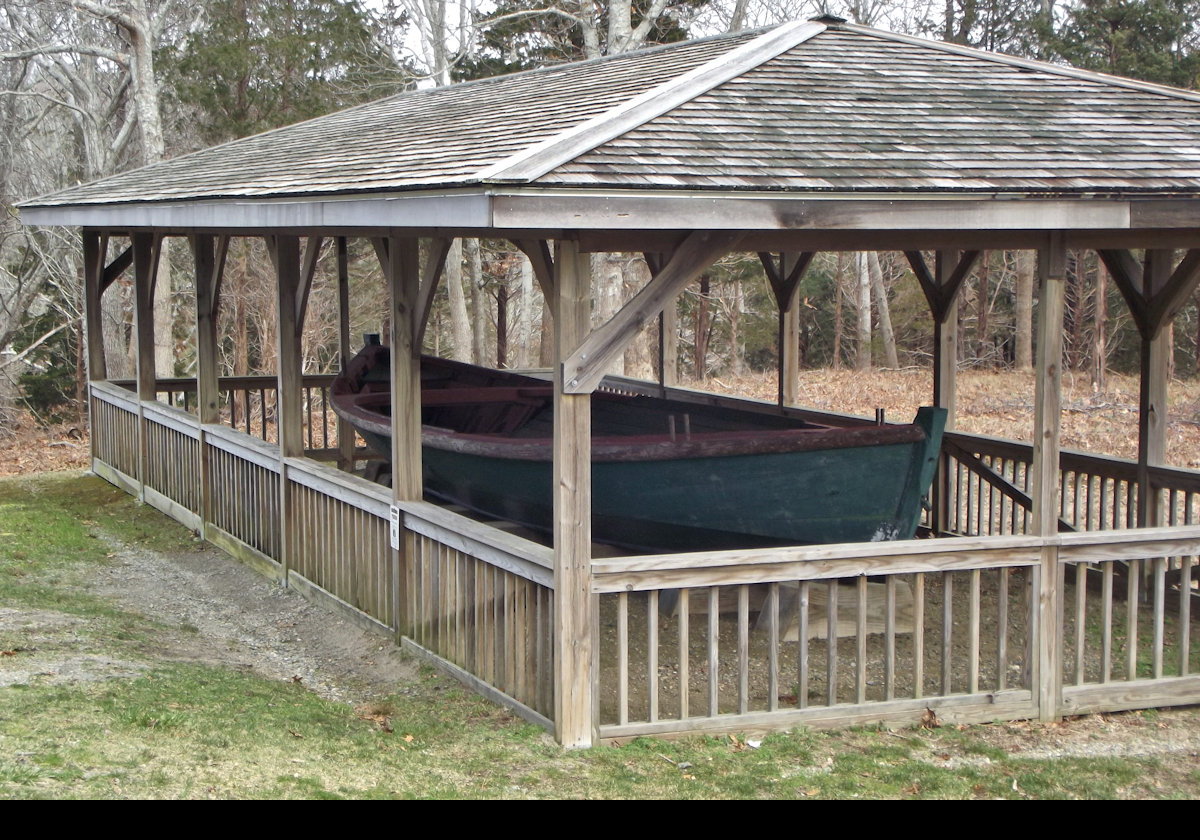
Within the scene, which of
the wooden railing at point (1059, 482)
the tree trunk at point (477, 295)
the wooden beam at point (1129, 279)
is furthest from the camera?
the tree trunk at point (477, 295)

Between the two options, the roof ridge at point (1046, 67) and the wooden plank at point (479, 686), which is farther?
the roof ridge at point (1046, 67)

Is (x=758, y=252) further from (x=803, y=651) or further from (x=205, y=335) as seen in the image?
(x=205, y=335)

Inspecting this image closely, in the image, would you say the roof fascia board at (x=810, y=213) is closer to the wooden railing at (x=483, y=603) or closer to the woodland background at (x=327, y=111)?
the wooden railing at (x=483, y=603)

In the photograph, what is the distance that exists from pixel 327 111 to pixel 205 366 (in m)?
10.2

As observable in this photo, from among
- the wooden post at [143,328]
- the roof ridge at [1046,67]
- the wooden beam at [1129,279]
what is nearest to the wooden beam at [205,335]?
the wooden post at [143,328]

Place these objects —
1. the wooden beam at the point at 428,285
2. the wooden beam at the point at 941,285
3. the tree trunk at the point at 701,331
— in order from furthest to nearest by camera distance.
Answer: the tree trunk at the point at 701,331
the wooden beam at the point at 941,285
the wooden beam at the point at 428,285

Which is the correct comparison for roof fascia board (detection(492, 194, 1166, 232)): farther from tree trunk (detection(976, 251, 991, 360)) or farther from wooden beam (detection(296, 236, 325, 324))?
tree trunk (detection(976, 251, 991, 360))

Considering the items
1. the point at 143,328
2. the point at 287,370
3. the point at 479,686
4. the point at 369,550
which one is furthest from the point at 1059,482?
the point at 143,328

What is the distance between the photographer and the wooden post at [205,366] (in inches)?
434

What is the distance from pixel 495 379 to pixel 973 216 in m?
6.51

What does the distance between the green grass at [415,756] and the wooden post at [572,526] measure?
0.22 m
